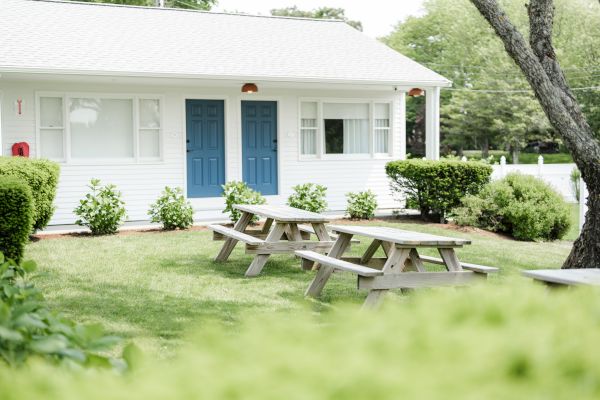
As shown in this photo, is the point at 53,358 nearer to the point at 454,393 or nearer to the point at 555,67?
the point at 454,393

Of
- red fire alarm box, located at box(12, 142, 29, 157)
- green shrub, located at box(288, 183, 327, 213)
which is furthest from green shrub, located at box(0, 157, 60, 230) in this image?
green shrub, located at box(288, 183, 327, 213)

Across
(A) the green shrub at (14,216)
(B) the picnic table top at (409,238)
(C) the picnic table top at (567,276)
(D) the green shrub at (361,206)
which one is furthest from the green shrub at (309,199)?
(C) the picnic table top at (567,276)

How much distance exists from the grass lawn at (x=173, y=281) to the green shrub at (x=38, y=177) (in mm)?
564

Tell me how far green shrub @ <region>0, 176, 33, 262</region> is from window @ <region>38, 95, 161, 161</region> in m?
8.14

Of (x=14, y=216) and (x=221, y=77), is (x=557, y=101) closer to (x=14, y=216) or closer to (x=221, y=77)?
(x=14, y=216)

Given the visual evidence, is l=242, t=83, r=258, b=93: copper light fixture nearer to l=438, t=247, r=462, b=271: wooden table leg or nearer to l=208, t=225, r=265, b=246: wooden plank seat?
l=208, t=225, r=265, b=246: wooden plank seat

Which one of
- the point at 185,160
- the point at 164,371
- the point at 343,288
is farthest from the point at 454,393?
the point at 185,160

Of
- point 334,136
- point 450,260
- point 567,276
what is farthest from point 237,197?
point 567,276

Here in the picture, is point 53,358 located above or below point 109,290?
above

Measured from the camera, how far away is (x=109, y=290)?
28.7ft

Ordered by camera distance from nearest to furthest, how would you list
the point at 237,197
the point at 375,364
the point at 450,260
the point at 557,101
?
1. the point at 375,364
2. the point at 450,260
3. the point at 557,101
4. the point at 237,197

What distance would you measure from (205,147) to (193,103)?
0.95 m

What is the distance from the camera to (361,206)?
53.7 feet

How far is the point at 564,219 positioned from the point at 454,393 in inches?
545
